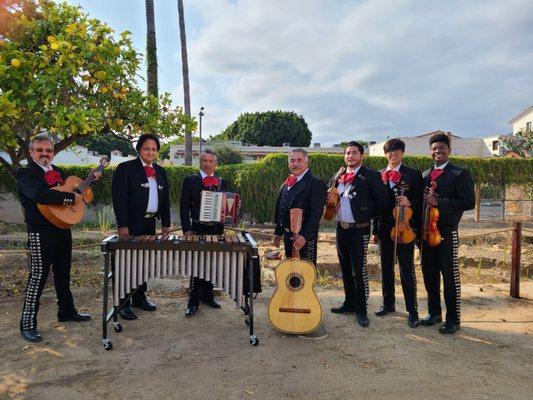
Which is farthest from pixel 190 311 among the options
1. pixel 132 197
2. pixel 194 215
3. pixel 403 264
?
pixel 403 264

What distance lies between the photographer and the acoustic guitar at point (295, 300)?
14.4 ft

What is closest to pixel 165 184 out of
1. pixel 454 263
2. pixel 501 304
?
pixel 454 263

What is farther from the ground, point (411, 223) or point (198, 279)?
point (411, 223)

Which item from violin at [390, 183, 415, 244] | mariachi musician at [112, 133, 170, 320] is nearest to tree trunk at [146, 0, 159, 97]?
mariachi musician at [112, 133, 170, 320]

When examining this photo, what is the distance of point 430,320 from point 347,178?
6.60 feet

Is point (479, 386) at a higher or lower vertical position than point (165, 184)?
lower

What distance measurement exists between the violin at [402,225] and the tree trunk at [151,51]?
6208 mm

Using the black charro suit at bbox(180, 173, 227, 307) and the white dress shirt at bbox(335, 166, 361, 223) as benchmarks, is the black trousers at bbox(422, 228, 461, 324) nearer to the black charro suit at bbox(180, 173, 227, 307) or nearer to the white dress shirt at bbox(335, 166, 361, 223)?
the white dress shirt at bbox(335, 166, 361, 223)

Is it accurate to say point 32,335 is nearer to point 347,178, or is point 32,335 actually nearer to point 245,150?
point 347,178

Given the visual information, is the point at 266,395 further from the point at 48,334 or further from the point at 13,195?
the point at 13,195

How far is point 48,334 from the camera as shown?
4.42 m

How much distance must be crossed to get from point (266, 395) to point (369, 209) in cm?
245

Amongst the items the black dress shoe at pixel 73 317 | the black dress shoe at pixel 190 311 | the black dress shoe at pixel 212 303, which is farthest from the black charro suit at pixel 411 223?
the black dress shoe at pixel 73 317

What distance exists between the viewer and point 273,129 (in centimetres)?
4875
